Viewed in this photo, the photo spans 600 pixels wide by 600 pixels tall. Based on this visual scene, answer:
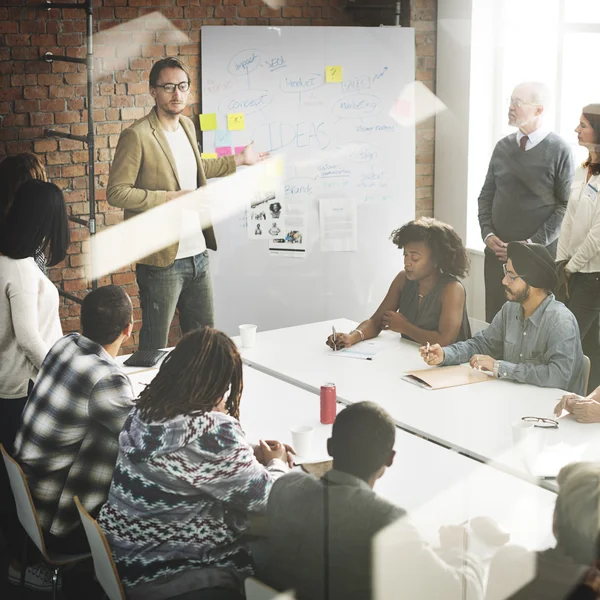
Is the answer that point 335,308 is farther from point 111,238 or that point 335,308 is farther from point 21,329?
point 21,329

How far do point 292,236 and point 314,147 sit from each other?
1.75ft

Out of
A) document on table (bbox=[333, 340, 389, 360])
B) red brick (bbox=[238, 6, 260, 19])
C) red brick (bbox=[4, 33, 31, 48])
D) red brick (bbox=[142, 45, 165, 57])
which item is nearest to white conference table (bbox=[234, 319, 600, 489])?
document on table (bbox=[333, 340, 389, 360])

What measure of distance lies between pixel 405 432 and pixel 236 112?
2.71 metres

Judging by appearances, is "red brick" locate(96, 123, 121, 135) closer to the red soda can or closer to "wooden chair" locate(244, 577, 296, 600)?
the red soda can

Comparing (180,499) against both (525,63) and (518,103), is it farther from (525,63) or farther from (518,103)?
(525,63)

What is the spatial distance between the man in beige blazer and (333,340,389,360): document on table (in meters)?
1.18

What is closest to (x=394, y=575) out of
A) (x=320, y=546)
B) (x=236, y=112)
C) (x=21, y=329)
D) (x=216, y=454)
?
(x=320, y=546)

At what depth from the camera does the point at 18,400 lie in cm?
294

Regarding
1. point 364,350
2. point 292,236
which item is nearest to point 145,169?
point 292,236

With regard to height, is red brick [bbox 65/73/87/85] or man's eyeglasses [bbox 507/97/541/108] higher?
red brick [bbox 65/73/87/85]

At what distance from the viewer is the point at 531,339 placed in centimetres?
294

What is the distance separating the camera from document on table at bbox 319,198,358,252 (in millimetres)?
4977

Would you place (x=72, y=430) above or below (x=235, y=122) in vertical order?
below

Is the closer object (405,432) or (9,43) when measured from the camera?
(405,432)
